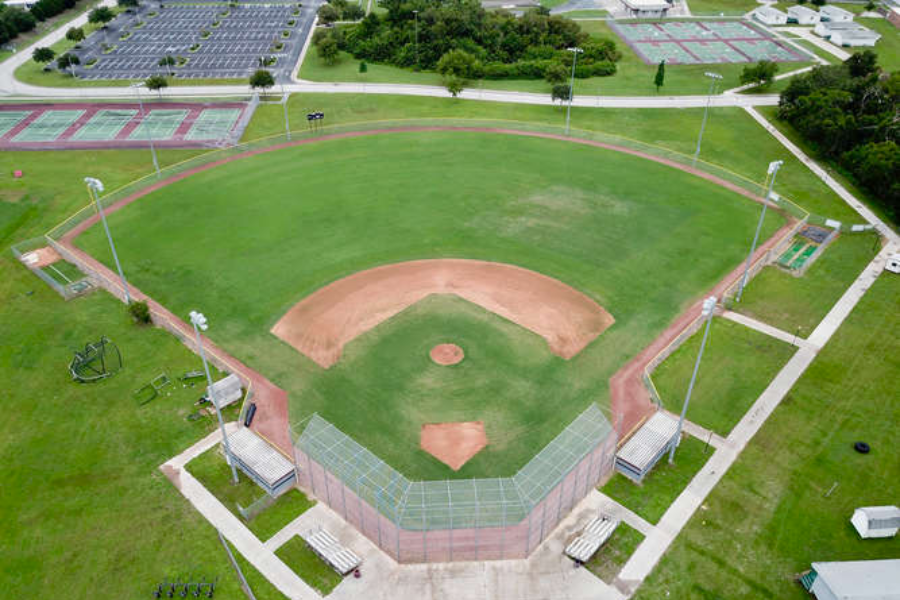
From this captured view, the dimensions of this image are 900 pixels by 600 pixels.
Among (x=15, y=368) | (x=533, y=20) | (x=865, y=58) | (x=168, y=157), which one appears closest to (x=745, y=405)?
(x=15, y=368)

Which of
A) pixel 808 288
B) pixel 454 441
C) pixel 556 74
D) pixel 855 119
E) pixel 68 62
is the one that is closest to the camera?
pixel 454 441

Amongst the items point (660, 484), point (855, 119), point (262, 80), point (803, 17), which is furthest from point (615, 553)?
point (803, 17)

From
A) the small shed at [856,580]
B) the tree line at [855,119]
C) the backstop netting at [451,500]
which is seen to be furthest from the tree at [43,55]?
the small shed at [856,580]

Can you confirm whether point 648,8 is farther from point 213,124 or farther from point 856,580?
point 856,580

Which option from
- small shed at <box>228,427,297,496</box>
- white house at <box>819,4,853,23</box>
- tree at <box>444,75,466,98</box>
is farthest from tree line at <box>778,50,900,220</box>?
small shed at <box>228,427,297,496</box>

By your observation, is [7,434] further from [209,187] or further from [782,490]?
[782,490]

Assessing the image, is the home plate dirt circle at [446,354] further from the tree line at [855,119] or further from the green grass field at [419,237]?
the tree line at [855,119]
